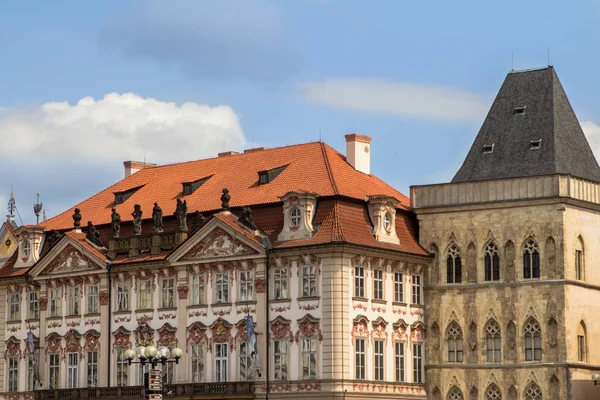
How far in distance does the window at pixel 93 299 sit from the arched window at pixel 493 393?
25104 millimetres

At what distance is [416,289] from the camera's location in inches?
3652

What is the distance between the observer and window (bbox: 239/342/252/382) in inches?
3556

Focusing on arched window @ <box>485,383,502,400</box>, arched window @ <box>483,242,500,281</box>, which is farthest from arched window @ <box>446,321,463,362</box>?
arched window @ <box>483,242,500,281</box>

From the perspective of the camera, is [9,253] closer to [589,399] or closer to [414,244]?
[414,244]

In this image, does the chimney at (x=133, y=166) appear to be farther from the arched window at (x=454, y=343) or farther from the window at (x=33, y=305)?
the arched window at (x=454, y=343)

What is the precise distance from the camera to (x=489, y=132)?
95438mm

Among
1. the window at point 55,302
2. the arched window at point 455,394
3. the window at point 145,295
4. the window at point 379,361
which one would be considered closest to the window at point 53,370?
the window at point 55,302

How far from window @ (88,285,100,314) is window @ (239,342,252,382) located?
12.4 meters

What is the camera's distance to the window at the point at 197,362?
9288 cm

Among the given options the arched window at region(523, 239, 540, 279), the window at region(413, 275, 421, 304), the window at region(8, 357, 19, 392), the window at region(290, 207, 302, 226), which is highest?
the window at region(290, 207, 302, 226)

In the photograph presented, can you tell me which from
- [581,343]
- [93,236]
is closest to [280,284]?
[93,236]

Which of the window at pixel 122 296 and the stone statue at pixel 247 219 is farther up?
the stone statue at pixel 247 219

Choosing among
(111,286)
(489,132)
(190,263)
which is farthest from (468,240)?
(111,286)

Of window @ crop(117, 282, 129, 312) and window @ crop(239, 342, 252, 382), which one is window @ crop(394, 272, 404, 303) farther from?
window @ crop(117, 282, 129, 312)
